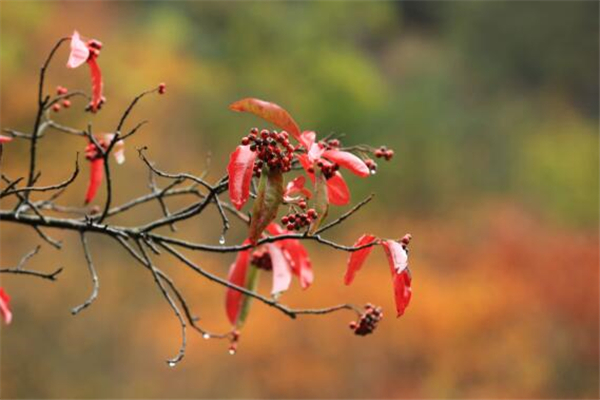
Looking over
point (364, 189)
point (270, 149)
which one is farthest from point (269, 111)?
point (364, 189)

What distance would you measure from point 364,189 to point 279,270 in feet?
23.4

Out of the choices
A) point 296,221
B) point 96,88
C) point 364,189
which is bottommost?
point 296,221

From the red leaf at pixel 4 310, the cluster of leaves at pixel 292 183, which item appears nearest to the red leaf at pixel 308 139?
the cluster of leaves at pixel 292 183

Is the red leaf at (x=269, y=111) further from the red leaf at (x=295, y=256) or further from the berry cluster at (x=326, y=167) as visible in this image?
the red leaf at (x=295, y=256)

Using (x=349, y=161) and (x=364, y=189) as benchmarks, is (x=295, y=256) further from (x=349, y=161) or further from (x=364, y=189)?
(x=364, y=189)

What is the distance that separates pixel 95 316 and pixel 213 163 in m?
2.55

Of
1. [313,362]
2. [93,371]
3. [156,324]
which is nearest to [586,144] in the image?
[313,362]

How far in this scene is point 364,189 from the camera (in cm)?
818

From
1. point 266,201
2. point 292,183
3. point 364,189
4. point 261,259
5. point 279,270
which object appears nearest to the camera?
point 266,201

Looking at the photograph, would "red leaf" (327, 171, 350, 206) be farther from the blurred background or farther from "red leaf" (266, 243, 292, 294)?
the blurred background

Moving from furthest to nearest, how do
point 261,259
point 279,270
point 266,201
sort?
point 261,259
point 279,270
point 266,201

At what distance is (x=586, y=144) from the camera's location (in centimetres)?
920

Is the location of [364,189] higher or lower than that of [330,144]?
higher

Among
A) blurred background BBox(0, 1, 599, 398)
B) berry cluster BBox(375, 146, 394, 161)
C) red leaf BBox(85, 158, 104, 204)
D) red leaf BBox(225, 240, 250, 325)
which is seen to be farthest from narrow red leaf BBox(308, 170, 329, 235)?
blurred background BBox(0, 1, 599, 398)
